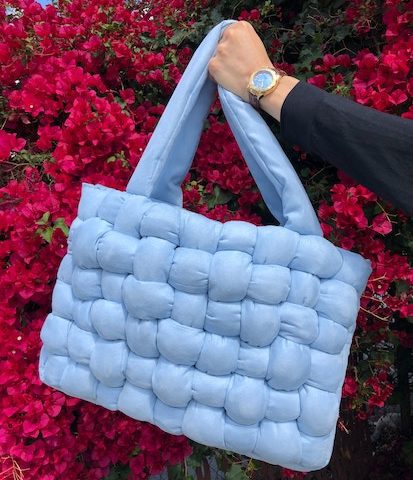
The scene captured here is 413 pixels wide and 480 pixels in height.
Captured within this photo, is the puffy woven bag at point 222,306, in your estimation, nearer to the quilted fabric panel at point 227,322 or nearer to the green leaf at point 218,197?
the quilted fabric panel at point 227,322

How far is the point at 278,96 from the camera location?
2.52 ft

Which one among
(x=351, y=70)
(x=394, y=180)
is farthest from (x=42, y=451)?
(x=351, y=70)

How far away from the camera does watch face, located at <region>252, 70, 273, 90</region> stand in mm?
784

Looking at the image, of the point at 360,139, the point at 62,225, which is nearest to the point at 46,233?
the point at 62,225

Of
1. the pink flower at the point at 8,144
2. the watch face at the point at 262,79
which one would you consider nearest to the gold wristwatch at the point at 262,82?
the watch face at the point at 262,79

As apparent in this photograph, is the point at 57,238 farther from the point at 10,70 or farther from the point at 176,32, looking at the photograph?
the point at 176,32

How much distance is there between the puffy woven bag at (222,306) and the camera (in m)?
0.76

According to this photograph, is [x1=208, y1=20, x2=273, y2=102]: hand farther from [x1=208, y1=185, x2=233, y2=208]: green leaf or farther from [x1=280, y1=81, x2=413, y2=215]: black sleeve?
[x1=208, y1=185, x2=233, y2=208]: green leaf

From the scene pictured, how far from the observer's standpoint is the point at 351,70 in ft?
3.67

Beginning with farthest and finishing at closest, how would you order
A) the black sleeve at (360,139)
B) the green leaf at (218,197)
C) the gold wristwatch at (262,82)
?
the green leaf at (218,197) → the gold wristwatch at (262,82) → the black sleeve at (360,139)

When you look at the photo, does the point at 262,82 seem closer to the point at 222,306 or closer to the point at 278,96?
the point at 278,96

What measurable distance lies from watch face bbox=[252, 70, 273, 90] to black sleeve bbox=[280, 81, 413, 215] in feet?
0.24

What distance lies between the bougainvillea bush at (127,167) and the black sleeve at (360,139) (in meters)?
0.24

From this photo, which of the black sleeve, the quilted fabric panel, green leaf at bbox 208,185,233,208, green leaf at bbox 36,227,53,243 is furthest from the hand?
green leaf at bbox 36,227,53,243
